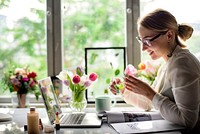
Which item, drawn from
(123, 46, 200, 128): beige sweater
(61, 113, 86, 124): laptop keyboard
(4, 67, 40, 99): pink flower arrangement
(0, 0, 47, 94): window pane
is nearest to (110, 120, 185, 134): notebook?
(123, 46, 200, 128): beige sweater

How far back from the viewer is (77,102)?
2.06 meters

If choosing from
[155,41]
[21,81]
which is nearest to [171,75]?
[155,41]

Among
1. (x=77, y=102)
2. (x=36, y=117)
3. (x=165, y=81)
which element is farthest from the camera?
(x=77, y=102)

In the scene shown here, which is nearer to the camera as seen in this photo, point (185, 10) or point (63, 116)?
point (63, 116)

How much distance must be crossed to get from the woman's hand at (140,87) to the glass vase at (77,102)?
42cm

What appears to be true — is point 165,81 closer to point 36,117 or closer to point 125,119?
point 125,119

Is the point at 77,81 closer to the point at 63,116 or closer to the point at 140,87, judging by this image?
the point at 63,116

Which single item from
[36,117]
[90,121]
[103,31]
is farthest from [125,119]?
[103,31]

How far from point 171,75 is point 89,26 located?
51.7 inches

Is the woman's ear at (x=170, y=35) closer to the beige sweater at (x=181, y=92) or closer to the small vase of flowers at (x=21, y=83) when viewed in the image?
the beige sweater at (x=181, y=92)

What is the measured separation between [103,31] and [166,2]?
0.56m

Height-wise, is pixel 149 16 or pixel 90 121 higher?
pixel 149 16

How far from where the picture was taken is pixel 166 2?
2703mm

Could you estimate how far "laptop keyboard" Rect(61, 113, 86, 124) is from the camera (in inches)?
68.4
